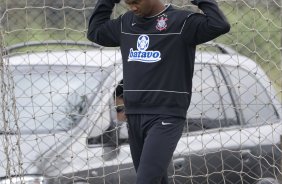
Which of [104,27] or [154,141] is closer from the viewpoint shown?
[154,141]

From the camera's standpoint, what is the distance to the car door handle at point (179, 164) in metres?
6.85

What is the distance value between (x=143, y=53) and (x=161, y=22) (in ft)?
0.74

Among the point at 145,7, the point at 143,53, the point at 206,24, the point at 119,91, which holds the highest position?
the point at 145,7

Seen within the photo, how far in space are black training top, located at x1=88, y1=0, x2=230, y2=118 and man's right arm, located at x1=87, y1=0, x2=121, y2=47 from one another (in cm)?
29

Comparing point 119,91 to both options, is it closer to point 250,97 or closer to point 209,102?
point 209,102

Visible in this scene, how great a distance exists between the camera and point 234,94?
23.7 feet

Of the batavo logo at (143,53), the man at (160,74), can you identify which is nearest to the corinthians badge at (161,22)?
the man at (160,74)

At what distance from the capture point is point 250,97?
23.9 ft

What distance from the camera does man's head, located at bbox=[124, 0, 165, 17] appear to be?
543 cm

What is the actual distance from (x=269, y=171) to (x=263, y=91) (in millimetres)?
730

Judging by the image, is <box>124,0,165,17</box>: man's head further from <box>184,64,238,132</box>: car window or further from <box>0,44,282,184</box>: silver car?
<box>184,64,238,132</box>: car window

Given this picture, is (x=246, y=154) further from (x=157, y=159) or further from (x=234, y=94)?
(x=157, y=159)

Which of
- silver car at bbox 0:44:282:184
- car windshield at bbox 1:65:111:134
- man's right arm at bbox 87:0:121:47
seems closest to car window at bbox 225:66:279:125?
silver car at bbox 0:44:282:184

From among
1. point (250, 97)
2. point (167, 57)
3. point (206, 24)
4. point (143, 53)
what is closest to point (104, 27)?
point (143, 53)
